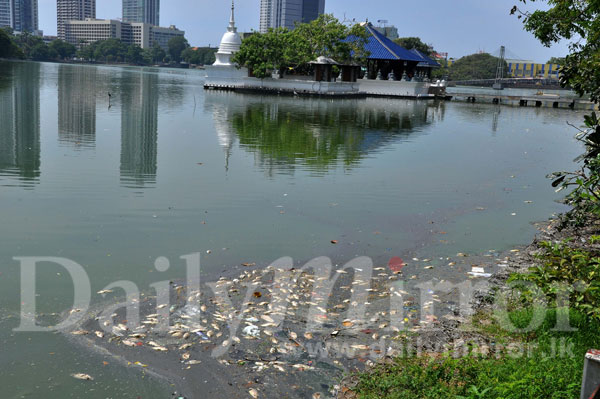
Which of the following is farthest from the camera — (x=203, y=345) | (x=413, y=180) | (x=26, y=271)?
(x=413, y=180)

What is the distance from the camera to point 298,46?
52781 millimetres

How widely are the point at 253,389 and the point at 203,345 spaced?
36.7 inches

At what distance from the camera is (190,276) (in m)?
7.41

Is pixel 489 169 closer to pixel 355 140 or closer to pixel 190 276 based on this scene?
pixel 355 140

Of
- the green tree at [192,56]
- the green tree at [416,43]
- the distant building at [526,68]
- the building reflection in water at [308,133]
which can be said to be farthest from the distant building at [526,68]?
the building reflection in water at [308,133]

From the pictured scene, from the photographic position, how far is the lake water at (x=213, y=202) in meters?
6.74

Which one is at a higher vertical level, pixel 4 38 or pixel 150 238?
pixel 4 38

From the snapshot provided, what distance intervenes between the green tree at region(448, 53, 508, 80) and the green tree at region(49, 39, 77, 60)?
97.6m

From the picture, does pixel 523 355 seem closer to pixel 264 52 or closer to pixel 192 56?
pixel 264 52

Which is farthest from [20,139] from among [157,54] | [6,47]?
[157,54]

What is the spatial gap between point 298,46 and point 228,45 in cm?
884

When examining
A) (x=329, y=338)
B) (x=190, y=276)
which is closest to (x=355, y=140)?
(x=190, y=276)

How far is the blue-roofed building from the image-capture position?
57156 millimetres

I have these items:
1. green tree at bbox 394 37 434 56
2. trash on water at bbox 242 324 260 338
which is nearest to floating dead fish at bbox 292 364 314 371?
trash on water at bbox 242 324 260 338
